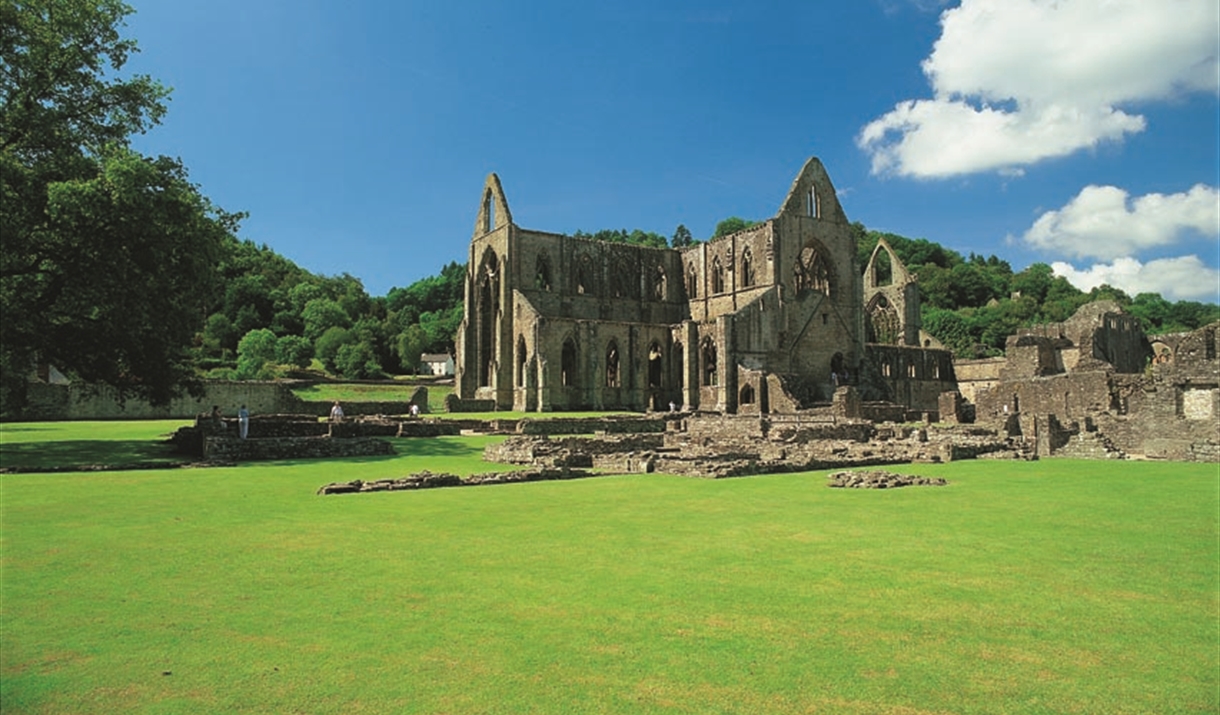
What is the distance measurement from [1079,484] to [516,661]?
13.4m

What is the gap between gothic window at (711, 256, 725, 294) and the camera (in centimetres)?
5853

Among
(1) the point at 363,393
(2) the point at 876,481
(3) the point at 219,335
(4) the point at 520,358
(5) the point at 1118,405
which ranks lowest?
(2) the point at 876,481

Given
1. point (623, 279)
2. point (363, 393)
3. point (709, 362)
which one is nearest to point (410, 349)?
point (363, 393)

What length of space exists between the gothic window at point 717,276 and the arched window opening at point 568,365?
44.0 feet

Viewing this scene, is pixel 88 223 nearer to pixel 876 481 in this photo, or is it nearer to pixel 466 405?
pixel 876 481

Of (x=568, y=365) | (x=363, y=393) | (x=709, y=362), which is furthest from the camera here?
(x=363, y=393)

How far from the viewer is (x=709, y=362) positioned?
51.3m

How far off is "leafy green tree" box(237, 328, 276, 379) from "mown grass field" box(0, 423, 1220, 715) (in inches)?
2752

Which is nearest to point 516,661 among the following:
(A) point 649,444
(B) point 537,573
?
(B) point 537,573

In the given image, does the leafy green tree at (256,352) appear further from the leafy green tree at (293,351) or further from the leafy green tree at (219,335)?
the leafy green tree at (219,335)

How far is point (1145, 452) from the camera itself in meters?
21.5

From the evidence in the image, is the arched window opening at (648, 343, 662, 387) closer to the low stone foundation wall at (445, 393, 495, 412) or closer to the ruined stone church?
the ruined stone church

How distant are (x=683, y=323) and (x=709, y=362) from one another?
3.10m

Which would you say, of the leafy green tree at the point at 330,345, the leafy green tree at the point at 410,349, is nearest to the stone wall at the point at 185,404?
the leafy green tree at the point at 330,345
